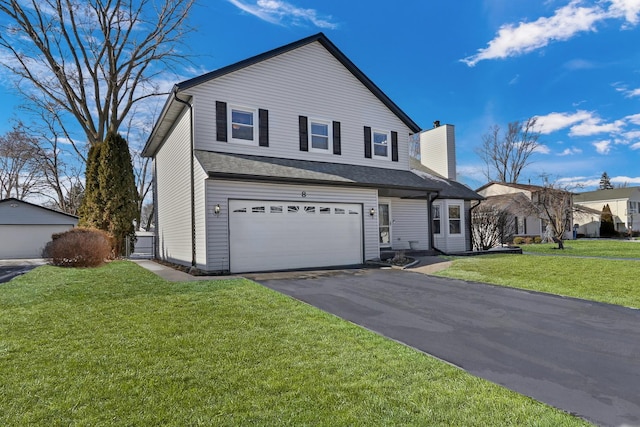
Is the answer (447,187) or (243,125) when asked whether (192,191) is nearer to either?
(243,125)

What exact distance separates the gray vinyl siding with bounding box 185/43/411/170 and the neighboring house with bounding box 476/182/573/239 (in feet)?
47.6

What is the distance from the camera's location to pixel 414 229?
1619 centimetres

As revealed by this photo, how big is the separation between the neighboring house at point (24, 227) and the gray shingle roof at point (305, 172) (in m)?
18.8

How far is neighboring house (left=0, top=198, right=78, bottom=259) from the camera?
2236cm

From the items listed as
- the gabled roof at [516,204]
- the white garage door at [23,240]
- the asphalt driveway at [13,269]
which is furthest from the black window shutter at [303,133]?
the white garage door at [23,240]

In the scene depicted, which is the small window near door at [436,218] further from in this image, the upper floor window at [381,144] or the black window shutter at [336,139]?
the black window shutter at [336,139]

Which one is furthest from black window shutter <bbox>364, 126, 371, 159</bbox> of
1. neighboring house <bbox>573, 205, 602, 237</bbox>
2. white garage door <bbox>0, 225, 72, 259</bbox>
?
neighboring house <bbox>573, 205, 602, 237</bbox>

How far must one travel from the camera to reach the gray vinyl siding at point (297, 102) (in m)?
11.7

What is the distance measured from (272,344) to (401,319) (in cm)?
240

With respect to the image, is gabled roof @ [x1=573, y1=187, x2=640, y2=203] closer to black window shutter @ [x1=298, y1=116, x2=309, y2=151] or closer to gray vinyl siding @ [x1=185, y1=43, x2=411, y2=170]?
gray vinyl siding @ [x1=185, y1=43, x2=411, y2=170]

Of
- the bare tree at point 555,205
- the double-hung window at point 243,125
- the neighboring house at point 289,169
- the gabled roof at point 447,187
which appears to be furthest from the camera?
the bare tree at point 555,205

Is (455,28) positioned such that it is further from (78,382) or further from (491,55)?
(78,382)

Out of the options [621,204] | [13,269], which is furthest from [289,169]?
[621,204]

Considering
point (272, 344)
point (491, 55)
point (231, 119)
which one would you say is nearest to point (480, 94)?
point (491, 55)
